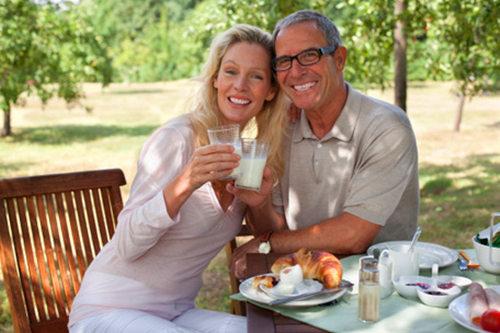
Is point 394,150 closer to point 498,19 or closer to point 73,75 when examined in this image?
point 498,19

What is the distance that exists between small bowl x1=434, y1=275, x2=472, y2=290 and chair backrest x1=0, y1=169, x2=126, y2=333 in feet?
5.13

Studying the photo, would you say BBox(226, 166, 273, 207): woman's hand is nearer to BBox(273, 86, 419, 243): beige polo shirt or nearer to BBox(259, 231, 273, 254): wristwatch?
BBox(259, 231, 273, 254): wristwatch

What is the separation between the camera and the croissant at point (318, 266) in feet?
7.15

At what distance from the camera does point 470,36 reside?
674 centimetres

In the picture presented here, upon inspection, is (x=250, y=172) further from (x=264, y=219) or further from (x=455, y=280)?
(x=455, y=280)

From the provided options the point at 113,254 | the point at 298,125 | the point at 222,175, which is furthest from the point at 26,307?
the point at 298,125

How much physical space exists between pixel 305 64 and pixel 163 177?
892mm

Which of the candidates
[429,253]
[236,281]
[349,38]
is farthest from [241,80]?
[349,38]

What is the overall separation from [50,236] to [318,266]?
1.35 metres

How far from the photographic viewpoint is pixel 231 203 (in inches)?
115

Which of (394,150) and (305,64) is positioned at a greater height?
(305,64)

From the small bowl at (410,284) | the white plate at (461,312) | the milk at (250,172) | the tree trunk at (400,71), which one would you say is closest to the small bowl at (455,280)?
the small bowl at (410,284)

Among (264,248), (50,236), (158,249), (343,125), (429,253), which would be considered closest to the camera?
(429,253)

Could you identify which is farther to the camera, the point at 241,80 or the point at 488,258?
the point at 241,80
